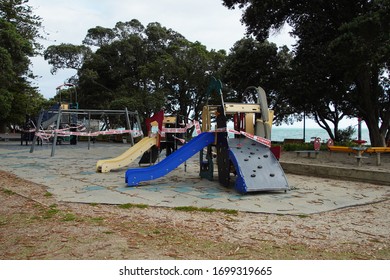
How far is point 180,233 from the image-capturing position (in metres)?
3.94

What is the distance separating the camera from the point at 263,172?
664 centimetres

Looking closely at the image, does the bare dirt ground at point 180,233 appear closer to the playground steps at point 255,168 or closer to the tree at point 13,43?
the playground steps at point 255,168

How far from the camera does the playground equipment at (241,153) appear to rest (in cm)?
650

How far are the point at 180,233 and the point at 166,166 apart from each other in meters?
3.48

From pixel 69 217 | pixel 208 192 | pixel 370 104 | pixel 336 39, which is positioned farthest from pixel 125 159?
pixel 370 104

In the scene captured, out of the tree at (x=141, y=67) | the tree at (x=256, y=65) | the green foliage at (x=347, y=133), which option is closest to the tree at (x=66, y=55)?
the tree at (x=141, y=67)

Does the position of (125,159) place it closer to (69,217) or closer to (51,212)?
(51,212)

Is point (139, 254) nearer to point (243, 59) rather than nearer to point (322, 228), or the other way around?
point (322, 228)

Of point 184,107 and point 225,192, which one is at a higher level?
point 184,107

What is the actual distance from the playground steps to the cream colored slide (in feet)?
11.2

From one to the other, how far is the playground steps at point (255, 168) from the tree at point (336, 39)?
6440mm

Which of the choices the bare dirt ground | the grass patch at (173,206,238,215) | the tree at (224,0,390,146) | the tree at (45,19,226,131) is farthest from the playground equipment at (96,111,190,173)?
the tree at (45,19,226,131)
